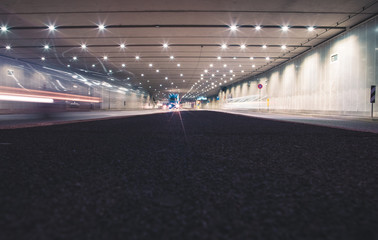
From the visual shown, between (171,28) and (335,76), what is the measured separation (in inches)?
483

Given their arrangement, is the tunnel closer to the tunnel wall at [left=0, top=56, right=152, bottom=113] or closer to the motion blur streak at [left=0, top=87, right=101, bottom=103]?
the motion blur streak at [left=0, top=87, right=101, bottom=103]

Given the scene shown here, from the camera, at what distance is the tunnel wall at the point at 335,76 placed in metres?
12.0

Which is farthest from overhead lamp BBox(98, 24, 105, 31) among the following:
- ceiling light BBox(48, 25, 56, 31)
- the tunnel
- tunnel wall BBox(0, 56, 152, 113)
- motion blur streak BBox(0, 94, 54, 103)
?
motion blur streak BBox(0, 94, 54, 103)

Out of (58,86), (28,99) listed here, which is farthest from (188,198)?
(58,86)

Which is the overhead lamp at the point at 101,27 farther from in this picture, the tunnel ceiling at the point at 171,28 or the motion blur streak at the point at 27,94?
the motion blur streak at the point at 27,94

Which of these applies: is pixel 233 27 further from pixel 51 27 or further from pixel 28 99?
pixel 28 99

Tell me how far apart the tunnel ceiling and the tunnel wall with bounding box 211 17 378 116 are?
2.85 feet

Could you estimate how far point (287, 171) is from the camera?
1.63 m

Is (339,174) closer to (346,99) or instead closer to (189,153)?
(189,153)

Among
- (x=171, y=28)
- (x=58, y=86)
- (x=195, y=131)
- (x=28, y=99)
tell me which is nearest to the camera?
(x=195, y=131)

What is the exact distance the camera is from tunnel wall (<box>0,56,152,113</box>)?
12336 mm

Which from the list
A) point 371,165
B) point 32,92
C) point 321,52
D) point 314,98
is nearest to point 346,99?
point 314,98

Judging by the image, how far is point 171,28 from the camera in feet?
42.7

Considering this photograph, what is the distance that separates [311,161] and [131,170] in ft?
5.50
